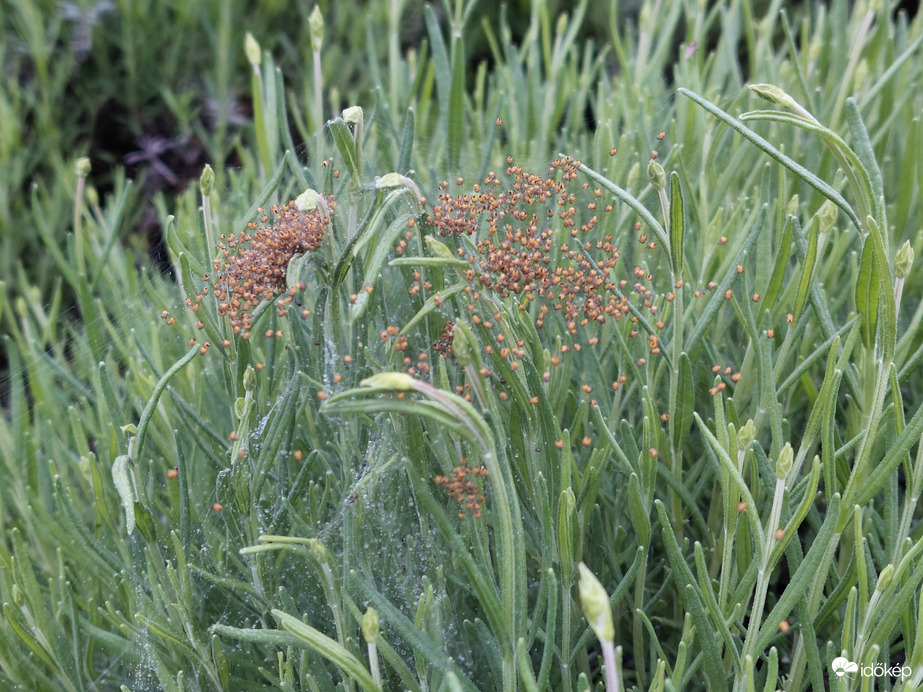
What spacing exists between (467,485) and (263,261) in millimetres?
291

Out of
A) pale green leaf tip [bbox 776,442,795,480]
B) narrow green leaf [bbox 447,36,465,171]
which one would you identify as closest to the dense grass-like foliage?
pale green leaf tip [bbox 776,442,795,480]

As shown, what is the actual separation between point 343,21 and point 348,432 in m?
2.28

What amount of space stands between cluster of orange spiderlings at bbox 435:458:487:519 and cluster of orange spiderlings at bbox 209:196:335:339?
0.74 ft

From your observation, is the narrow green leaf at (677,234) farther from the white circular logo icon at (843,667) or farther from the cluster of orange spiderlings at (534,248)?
the white circular logo icon at (843,667)

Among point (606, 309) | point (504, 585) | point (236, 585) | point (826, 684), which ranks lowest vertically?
point (826, 684)

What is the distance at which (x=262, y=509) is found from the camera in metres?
0.99

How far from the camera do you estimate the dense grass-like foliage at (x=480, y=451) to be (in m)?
0.81

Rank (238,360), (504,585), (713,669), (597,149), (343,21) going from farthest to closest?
(343,21) < (597,149) < (238,360) < (713,669) < (504,585)

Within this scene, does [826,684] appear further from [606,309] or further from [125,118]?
[125,118]

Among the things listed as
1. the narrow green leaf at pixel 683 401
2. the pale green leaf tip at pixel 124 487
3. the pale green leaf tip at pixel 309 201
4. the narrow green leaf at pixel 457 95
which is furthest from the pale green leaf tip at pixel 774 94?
the narrow green leaf at pixel 457 95

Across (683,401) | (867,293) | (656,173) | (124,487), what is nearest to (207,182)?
(124,487)

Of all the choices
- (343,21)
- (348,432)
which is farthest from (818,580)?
(343,21)

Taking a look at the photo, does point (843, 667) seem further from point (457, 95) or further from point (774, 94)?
point (457, 95)

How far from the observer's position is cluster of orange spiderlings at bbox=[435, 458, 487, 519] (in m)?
0.82
